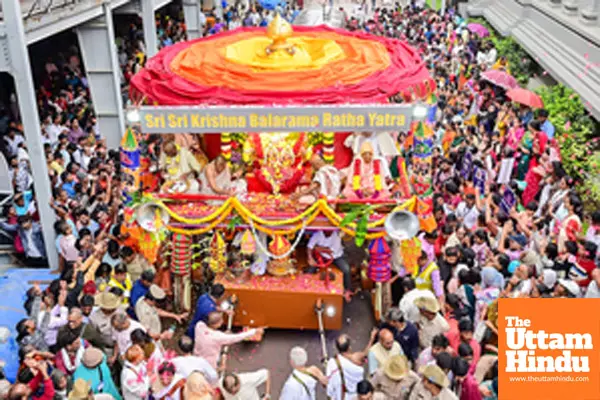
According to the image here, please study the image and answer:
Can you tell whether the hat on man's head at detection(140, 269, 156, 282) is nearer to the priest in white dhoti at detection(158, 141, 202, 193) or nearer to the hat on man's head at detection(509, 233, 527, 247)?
the priest in white dhoti at detection(158, 141, 202, 193)

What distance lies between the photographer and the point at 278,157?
8.17 metres

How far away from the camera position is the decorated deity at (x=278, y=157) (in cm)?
819

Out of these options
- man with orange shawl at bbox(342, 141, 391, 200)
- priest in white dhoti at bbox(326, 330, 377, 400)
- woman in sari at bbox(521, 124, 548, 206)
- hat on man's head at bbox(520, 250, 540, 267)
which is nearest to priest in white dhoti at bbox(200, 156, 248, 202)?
man with orange shawl at bbox(342, 141, 391, 200)

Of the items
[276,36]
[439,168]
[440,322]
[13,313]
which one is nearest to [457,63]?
[439,168]

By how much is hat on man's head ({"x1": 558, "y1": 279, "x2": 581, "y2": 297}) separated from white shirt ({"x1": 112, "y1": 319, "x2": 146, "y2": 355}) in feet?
14.2

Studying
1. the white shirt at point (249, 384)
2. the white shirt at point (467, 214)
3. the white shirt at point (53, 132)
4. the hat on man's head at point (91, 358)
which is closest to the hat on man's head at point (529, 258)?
the white shirt at point (467, 214)

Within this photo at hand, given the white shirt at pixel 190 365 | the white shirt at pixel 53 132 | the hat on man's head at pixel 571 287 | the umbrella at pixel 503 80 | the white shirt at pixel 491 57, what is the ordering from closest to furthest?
1. the white shirt at pixel 190 365
2. the hat on man's head at pixel 571 287
3. the white shirt at pixel 53 132
4. the umbrella at pixel 503 80
5. the white shirt at pixel 491 57

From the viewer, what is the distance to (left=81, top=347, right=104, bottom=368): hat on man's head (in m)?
5.43

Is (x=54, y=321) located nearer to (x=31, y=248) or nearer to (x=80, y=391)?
(x=80, y=391)

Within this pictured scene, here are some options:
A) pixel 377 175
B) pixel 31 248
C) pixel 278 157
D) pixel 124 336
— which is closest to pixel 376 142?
pixel 377 175

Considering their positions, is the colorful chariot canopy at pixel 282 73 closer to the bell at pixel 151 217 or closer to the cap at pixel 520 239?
the bell at pixel 151 217

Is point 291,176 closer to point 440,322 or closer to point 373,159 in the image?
point 373,159

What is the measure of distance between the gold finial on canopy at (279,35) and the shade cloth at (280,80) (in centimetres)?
60

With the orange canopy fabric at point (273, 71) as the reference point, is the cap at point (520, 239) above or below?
below
